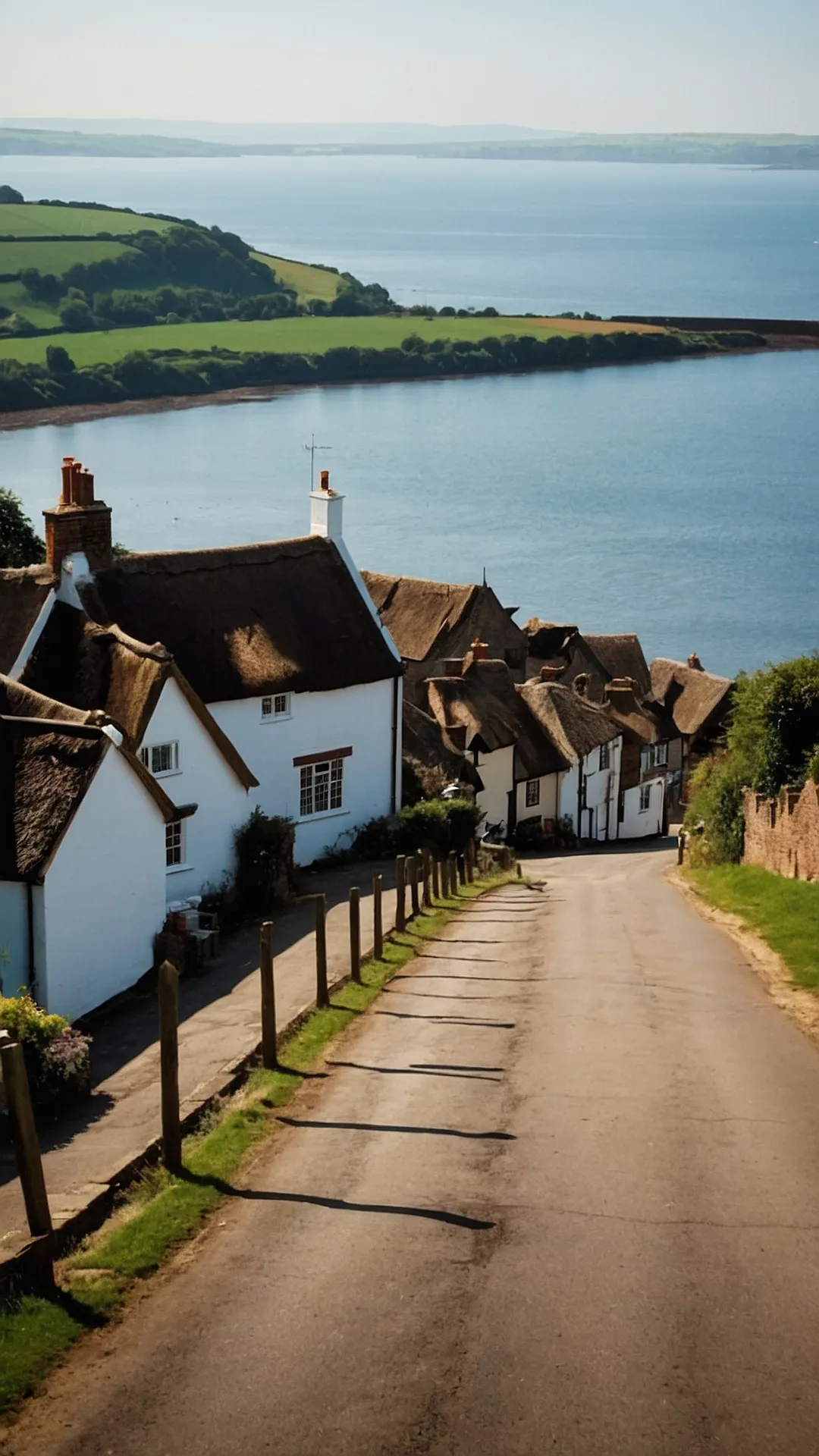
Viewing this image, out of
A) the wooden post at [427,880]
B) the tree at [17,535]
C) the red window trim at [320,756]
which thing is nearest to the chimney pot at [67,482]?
the red window trim at [320,756]

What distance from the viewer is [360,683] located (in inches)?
1524

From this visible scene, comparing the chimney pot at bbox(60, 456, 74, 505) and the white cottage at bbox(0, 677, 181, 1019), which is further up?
the chimney pot at bbox(60, 456, 74, 505)

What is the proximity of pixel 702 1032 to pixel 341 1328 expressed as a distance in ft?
28.1

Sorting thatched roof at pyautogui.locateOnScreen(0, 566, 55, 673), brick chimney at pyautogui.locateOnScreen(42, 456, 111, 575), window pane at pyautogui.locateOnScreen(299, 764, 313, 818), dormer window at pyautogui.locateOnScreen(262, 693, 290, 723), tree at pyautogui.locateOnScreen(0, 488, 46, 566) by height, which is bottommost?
window pane at pyautogui.locateOnScreen(299, 764, 313, 818)

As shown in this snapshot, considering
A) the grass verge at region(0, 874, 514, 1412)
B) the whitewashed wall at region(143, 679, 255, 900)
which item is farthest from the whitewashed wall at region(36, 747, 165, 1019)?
the grass verge at region(0, 874, 514, 1412)

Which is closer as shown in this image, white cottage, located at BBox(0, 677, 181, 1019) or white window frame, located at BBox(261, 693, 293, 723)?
white cottage, located at BBox(0, 677, 181, 1019)

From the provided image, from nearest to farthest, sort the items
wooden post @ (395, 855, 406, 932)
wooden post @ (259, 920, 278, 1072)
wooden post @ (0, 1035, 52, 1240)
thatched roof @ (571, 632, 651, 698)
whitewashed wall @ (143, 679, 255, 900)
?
wooden post @ (0, 1035, 52, 1240) < wooden post @ (259, 920, 278, 1072) < wooden post @ (395, 855, 406, 932) < whitewashed wall @ (143, 679, 255, 900) < thatched roof @ (571, 632, 651, 698)

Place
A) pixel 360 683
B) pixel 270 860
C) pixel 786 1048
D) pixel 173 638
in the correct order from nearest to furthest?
pixel 786 1048 < pixel 270 860 < pixel 173 638 < pixel 360 683

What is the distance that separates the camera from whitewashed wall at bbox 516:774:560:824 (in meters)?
58.4

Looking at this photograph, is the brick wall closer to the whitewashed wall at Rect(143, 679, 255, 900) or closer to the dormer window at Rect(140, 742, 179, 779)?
the whitewashed wall at Rect(143, 679, 255, 900)

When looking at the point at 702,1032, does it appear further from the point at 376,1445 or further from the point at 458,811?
the point at 458,811

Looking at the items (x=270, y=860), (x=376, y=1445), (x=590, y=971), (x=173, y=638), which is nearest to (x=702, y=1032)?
(x=590, y=971)

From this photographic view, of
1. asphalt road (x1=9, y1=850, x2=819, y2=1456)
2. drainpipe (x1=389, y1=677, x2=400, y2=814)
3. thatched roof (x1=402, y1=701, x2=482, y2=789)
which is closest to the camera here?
asphalt road (x1=9, y1=850, x2=819, y2=1456)

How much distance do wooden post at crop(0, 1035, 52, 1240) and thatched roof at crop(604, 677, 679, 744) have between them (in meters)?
57.3
